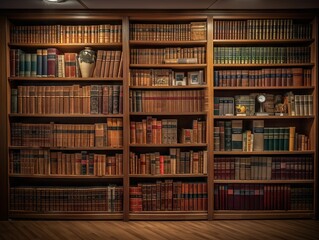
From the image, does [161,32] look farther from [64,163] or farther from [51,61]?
[64,163]

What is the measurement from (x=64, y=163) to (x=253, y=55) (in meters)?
2.57

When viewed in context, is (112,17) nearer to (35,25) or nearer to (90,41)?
(90,41)

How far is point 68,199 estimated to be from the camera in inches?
183

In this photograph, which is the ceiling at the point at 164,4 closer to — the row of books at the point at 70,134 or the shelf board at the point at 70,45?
the shelf board at the point at 70,45

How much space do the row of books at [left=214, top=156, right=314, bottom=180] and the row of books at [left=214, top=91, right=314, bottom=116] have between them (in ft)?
1.76

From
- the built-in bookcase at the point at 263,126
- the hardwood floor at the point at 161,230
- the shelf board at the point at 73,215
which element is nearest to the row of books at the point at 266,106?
the built-in bookcase at the point at 263,126

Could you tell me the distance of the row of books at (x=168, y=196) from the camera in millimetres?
4648

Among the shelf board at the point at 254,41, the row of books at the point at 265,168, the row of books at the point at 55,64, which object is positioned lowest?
the row of books at the point at 265,168

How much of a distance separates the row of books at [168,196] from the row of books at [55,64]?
139cm

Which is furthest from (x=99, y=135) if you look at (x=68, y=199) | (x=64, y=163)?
(x=68, y=199)

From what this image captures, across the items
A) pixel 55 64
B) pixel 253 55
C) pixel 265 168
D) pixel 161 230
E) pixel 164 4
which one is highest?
pixel 164 4

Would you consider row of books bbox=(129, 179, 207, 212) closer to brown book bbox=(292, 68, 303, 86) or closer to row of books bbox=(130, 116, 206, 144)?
row of books bbox=(130, 116, 206, 144)

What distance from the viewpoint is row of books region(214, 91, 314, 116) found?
4648 millimetres

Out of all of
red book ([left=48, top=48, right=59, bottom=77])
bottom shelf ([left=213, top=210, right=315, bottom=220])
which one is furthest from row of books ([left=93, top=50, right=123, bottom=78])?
bottom shelf ([left=213, top=210, right=315, bottom=220])
